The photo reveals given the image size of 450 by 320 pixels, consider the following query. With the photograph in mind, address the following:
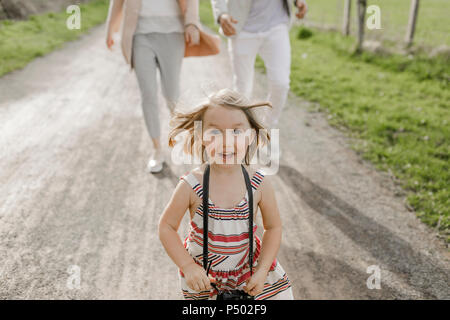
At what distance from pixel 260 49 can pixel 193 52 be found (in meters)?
0.61

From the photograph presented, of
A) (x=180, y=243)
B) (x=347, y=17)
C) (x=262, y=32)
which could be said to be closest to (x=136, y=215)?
(x=180, y=243)

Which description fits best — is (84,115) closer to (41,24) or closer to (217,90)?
(217,90)

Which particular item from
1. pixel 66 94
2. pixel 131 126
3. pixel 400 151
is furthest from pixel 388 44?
pixel 66 94

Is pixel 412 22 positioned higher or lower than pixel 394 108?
higher

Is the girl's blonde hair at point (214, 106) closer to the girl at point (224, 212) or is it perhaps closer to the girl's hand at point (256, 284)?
the girl at point (224, 212)

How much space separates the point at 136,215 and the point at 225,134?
172 cm

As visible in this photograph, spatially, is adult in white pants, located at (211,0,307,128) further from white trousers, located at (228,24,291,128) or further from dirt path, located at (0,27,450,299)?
dirt path, located at (0,27,450,299)

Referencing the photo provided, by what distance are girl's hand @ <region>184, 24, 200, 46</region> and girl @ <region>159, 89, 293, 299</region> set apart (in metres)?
1.75

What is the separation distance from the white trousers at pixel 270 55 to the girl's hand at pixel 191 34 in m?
0.33

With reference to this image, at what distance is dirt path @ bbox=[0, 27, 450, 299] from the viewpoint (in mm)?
2271

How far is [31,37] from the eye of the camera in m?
8.51

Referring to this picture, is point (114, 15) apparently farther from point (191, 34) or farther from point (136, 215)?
point (136, 215)

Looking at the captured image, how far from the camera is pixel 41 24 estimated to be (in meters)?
9.83

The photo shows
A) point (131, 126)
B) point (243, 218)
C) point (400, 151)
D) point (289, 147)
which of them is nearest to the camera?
point (243, 218)
